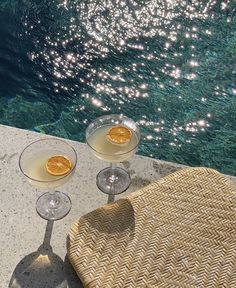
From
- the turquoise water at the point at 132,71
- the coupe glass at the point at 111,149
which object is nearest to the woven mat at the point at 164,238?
the coupe glass at the point at 111,149

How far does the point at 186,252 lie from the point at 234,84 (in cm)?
287

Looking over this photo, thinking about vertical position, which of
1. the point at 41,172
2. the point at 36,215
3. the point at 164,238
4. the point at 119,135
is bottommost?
the point at 36,215

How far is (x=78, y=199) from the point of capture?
360 cm

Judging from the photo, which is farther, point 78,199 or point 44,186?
point 78,199

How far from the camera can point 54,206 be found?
11.6 ft

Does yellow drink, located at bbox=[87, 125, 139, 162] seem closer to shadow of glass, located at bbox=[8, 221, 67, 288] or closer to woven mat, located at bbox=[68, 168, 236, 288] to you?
woven mat, located at bbox=[68, 168, 236, 288]

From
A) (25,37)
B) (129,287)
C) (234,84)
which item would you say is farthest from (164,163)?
(25,37)

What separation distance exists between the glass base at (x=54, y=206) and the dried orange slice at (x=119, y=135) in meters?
0.52

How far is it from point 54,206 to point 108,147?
0.54 m

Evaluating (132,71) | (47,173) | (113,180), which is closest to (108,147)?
(113,180)

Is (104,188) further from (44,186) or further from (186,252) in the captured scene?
(186,252)

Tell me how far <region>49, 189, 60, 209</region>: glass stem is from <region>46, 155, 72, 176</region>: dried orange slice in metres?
0.30

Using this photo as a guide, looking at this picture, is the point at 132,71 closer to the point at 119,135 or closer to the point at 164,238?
the point at 119,135

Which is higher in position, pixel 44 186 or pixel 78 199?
pixel 44 186
